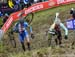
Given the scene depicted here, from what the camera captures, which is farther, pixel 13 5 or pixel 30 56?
pixel 13 5

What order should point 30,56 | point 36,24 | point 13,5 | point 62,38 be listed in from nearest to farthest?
point 30,56
point 62,38
point 36,24
point 13,5

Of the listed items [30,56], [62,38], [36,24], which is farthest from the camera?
[36,24]

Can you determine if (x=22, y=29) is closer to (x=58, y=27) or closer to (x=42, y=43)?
(x=58, y=27)

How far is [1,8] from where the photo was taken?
28969 millimetres

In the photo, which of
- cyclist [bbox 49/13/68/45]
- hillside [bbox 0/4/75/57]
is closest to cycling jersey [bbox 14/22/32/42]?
hillside [bbox 0/4/75/57]

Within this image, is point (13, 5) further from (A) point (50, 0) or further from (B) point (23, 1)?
(A) point (50, 0)

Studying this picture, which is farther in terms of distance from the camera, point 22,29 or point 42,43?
point 42,43

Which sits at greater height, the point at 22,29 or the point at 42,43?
the point at 22,29

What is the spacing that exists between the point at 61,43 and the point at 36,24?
6094 millimetres

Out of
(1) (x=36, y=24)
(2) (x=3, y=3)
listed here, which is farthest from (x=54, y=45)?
(2) (x=3, y=3)

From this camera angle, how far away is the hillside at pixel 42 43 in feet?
63.5

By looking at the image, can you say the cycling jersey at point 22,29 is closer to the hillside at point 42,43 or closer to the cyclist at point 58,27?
the hillside at point 42,43

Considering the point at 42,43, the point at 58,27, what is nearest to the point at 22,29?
the point at 58,27

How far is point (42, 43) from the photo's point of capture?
22031 millimetres
